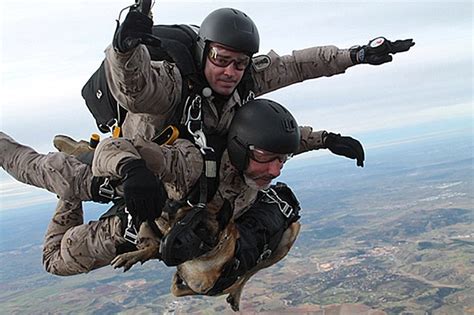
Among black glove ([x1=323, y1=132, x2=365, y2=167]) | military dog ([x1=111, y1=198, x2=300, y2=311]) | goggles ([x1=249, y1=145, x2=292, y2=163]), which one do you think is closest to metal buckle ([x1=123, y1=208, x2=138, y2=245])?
military dog ([x1=111, y1=198, x2=300, y2=311])

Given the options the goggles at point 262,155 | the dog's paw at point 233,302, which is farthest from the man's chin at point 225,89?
the dog's paw at point 233,302

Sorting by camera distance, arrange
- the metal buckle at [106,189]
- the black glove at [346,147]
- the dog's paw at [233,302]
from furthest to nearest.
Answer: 1. the dog's paw at [233,302]
2. the black glove at [346,147]
3. the metal buckle at [106,189]

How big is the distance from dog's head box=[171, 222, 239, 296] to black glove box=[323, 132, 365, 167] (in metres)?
0.87

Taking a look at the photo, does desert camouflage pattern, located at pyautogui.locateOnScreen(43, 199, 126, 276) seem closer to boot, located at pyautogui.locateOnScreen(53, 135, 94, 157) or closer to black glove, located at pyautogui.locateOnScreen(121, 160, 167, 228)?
boot, located at pyautogui.locateOnScreen(53, 135, 94, 157)

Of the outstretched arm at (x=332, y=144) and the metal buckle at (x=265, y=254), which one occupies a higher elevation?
the outstretched arm at (x=332, y=144)

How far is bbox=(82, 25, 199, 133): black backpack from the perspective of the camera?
10.4 ft

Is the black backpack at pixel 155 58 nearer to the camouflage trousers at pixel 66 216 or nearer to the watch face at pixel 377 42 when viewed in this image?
the camouflage trousers at pixel 66 216

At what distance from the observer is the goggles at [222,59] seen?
123 inches

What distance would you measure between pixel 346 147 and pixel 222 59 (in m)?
1.06

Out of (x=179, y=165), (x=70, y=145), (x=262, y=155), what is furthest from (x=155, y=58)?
(x=70, y=145)

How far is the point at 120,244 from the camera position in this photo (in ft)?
11.5

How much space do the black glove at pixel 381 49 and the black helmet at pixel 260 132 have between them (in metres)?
0.80

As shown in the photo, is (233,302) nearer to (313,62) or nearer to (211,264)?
(211,264)

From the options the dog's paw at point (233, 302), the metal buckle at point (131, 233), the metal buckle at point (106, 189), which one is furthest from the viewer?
the dog's paw at point (233, 302)
